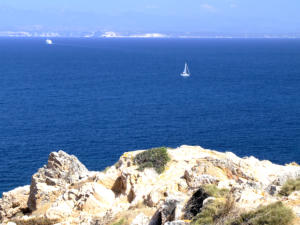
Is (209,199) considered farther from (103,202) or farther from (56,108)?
(56,108)

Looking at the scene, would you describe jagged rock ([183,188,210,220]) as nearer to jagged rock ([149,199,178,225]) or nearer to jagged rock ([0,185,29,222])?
jagged rock ([149,199,178,225])

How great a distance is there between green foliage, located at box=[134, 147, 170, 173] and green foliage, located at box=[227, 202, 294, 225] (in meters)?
13.4

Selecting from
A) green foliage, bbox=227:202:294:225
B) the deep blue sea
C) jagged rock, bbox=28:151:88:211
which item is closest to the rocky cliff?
jagged rock, bbox=28:151:88:211

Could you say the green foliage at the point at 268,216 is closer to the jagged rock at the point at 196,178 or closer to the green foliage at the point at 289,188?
the green foliage at the point at 289,188

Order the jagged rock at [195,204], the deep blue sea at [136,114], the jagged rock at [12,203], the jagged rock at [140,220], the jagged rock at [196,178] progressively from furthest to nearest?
1. the deep blue sea at [136,114]
2. the jagged rock at [12,203]
3. the jagged rock at [196,178]
4. the jagged rock at [140,220]
5. the jagged rock at [195,204]

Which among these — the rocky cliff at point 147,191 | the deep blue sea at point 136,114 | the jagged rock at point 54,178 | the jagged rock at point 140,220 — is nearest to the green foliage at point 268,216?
the rocky cliff at point 147,191

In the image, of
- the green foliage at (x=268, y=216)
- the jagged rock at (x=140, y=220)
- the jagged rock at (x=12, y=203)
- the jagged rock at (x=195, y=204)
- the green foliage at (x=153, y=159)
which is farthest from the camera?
the jagged rock at (x=12, y=203)

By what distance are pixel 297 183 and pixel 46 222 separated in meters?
12.0

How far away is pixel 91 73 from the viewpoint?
149 meters

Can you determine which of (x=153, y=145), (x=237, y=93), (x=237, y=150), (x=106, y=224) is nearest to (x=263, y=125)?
(x=237, y=150)

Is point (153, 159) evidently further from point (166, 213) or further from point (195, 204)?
point (195, 204)

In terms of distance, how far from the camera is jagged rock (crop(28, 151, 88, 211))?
2842cm

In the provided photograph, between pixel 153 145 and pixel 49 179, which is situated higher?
pixel 49 179

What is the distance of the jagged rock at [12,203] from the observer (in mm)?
29709
